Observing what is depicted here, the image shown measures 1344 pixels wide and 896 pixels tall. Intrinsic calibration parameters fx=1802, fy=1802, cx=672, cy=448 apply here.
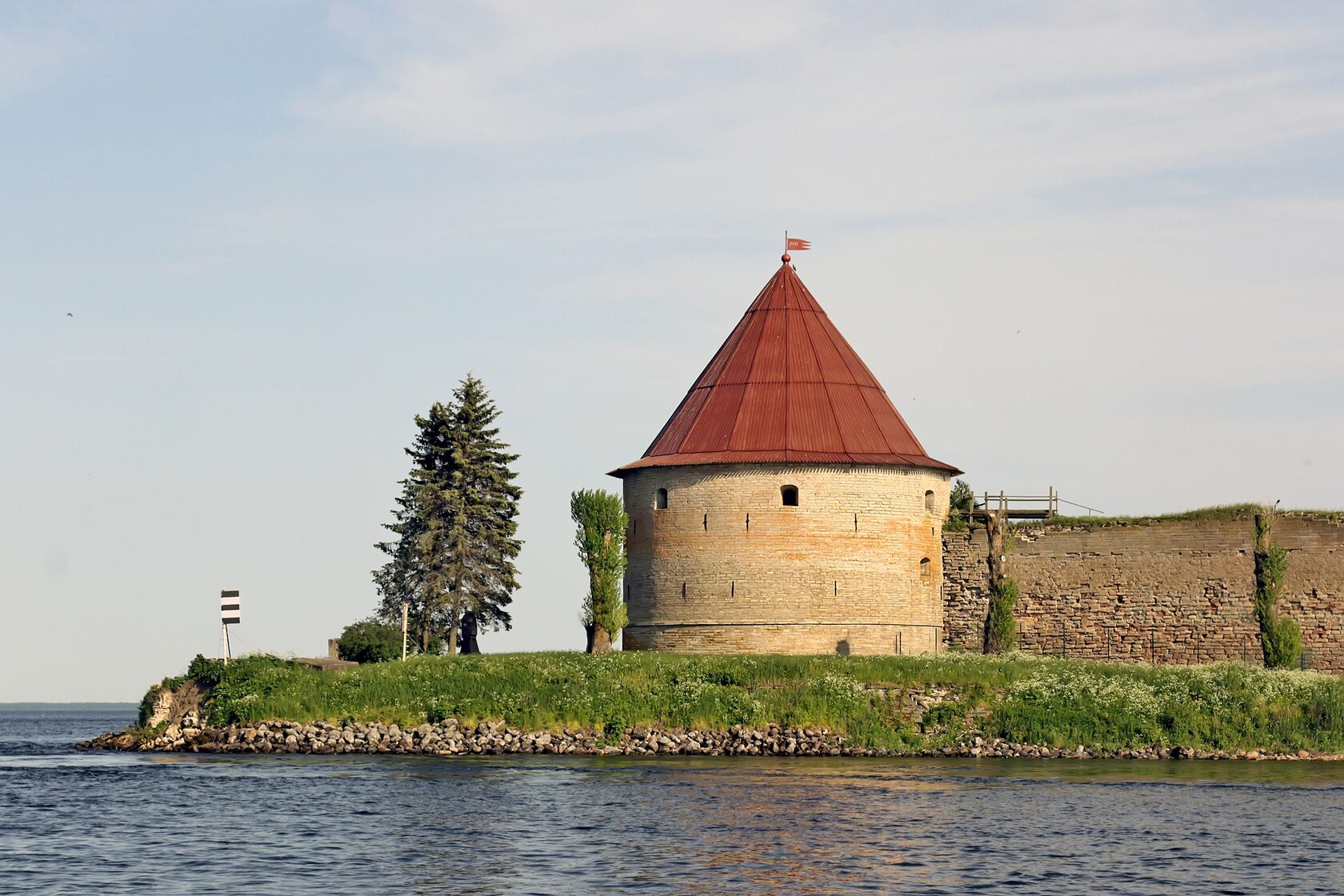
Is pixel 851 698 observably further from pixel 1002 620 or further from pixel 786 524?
pixel 1002 620

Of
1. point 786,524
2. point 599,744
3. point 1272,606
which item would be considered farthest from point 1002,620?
point 599,744

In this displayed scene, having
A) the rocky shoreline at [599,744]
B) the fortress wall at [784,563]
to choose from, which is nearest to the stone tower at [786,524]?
the fortress wall at [784,563]

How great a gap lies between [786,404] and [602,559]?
629 cm

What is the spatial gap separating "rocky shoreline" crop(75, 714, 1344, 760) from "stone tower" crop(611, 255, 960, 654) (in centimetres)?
705

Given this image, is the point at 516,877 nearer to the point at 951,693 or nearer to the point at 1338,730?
the point at 951,693

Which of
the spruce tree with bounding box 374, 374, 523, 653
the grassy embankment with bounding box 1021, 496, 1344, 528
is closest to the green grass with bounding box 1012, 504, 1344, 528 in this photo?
the grassy embankment with bounding box 1021, 496, 1344, 528

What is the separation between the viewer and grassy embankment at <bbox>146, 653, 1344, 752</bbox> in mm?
36594

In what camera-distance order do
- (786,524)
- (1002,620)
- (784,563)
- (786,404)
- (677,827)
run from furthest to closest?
(786,404), (1002,620), (786,524), (784,563), (677,827)

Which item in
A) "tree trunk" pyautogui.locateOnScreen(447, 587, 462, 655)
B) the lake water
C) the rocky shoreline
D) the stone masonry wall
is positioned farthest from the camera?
"tree trunk" pyautogui.locateOnScreen(447, 587, 462, 655)

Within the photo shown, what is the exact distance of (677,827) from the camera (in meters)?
25.2

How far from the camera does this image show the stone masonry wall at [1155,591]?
43094mm

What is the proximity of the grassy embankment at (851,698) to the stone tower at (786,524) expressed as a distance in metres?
4.11

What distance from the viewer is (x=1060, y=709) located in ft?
121

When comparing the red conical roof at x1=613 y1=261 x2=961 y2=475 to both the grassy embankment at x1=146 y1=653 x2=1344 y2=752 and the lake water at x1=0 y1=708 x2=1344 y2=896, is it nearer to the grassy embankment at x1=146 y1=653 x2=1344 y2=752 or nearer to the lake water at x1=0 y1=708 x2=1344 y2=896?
the grassy embankment at x1=146 y1=653 x2=1344 y2=752
